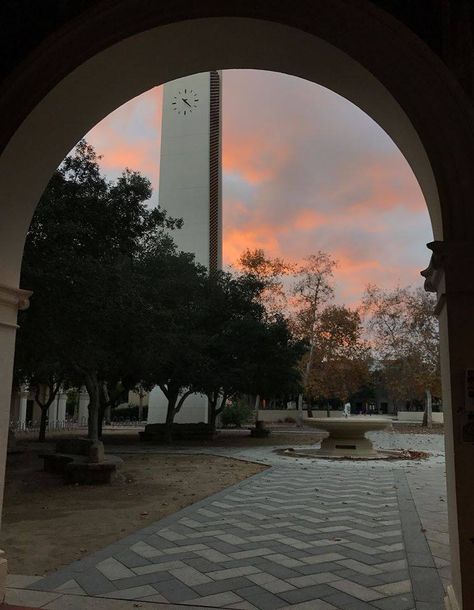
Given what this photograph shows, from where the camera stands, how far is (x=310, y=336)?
105ft

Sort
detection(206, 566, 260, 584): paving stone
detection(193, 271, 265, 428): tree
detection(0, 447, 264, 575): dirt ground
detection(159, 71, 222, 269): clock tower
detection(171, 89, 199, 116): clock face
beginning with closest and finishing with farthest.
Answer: detection(206, 566, 260, 584): paving stone < detection(0, 447, 264, 575): dirt ground < detection(193, 271, 265, 428): tree < detection(159, 71, 222, 269): clock tower < detection(171, 89, 199, 116): clock face

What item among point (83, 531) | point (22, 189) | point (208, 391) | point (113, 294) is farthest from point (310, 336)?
point (22, 189)

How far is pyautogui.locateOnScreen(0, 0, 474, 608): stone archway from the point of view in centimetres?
341

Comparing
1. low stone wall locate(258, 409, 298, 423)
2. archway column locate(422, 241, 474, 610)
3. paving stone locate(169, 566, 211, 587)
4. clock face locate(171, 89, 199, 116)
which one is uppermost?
clock face locate(171, 89, 199, 116)

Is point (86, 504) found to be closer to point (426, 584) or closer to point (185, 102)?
point (426, 584)

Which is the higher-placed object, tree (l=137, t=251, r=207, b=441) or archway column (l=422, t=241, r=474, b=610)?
tree (l=137, t=251, r=207, b=441)

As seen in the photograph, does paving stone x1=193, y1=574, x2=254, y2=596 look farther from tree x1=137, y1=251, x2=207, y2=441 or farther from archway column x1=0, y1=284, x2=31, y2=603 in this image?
tree x1=137, y1=251, x2=207, y2=441

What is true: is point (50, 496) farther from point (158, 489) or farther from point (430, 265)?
point (430, 265)

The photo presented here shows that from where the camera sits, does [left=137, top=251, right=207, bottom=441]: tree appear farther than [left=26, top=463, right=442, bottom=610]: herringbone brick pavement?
Yes

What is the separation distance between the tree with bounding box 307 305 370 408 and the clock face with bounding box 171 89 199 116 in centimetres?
1563

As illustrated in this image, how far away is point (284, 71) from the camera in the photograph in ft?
15.5

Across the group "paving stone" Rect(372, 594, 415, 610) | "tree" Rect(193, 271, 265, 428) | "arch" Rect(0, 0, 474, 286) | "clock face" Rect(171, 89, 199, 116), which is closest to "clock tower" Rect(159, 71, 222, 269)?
"clock face" Rect(171, 89, 199, 116)

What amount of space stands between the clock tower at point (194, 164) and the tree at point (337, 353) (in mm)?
7787

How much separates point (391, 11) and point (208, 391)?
18.4m
